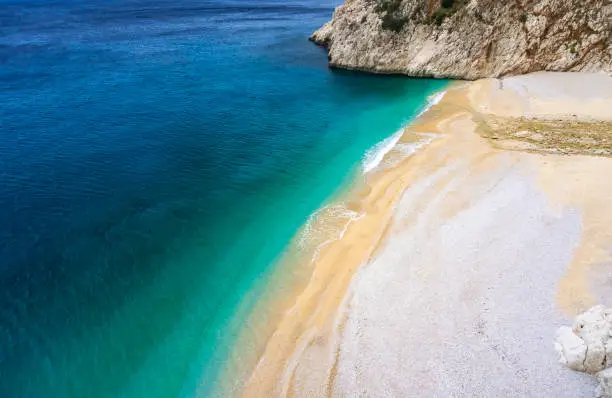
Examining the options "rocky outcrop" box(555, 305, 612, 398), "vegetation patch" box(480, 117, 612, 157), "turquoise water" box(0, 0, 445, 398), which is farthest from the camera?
"vegetation patch" box(480, 117, 612, 157)

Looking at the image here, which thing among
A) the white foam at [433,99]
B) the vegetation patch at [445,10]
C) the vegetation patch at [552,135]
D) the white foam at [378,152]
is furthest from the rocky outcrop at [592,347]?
the vegetation patch at [445,10]

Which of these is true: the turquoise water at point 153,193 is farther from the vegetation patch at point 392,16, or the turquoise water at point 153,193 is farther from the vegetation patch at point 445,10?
the vegetation patch at point 445,10

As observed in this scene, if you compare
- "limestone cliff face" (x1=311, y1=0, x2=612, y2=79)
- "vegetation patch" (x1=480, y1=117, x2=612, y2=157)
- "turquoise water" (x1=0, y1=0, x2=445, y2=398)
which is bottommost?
"turquoise water" (x1=0, y1=0, x2=445, y2=398)

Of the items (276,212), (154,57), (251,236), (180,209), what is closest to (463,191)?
(276,212)

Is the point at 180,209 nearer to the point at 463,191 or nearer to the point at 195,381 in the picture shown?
the point at 195,381

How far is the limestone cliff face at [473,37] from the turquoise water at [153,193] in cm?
378

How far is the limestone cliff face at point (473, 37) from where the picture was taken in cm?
4256

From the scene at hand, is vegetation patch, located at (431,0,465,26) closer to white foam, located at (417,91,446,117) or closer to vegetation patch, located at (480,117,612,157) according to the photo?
white foam, located at (417,91,446,117)

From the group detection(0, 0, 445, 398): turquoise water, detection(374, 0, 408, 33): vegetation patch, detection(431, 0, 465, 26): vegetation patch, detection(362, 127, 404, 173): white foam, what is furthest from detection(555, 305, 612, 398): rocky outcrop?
detection(374, 0, 408, 33): vegetation patch

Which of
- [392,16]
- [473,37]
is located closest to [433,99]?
[473,37]

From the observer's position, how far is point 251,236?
2402cm

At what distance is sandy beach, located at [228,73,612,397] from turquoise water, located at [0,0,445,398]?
12.1ft

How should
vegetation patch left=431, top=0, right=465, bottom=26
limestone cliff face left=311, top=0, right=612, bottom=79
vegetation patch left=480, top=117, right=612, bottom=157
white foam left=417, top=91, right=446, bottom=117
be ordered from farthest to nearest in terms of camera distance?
vegetation patch left=431, top=0, right=465, bottom=26 → limestone cliff face left=311, top=0, right=612, bottom=79 → white foam left=417, top=91, right=446, bottom=117 → vegetation patch left=480, top=117, right=612, bottom=157

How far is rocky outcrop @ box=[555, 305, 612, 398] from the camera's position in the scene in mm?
13438
